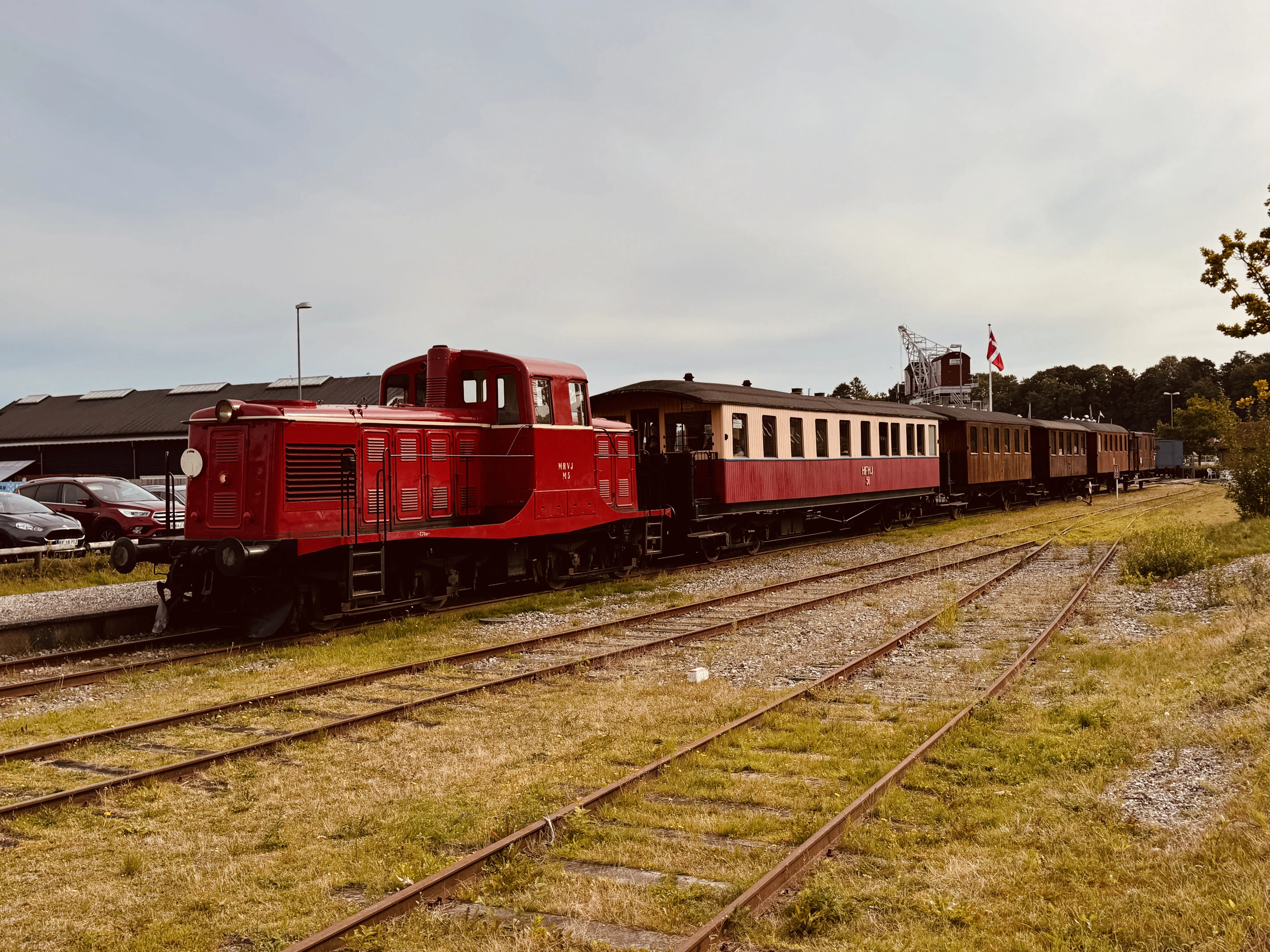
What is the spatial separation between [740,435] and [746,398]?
1067 mm

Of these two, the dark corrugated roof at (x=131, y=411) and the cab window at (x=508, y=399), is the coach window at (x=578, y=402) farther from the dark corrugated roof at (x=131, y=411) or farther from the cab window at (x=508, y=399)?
the dark corrugated roof at (x=131, y=411)

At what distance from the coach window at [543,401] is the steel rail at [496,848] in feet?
21.3

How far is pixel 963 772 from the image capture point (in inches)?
243

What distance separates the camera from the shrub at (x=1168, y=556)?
15.8 meters

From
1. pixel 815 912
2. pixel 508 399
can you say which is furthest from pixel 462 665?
pixel 815 912

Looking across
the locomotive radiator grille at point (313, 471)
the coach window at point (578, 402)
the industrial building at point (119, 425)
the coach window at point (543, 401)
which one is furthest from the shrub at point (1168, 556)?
the industrial building at point (119, 425)

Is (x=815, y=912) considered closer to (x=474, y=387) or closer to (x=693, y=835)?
(x=693, y=835)

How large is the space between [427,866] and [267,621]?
7.46m

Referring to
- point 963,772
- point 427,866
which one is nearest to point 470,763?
point 427,866

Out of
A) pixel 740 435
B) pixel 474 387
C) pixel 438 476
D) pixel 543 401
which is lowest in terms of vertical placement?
pixel 438 476

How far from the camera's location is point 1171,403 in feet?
315

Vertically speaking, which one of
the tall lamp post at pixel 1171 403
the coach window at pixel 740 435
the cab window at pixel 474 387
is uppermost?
the tall lamp post at pixel 1171 403

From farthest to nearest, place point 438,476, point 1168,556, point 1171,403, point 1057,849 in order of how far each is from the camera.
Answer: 1. point 1171,403
2. point 1168,556
3. point 438,476
4. point 1057,849

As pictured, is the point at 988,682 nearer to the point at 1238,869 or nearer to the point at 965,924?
the point at 1238,869
